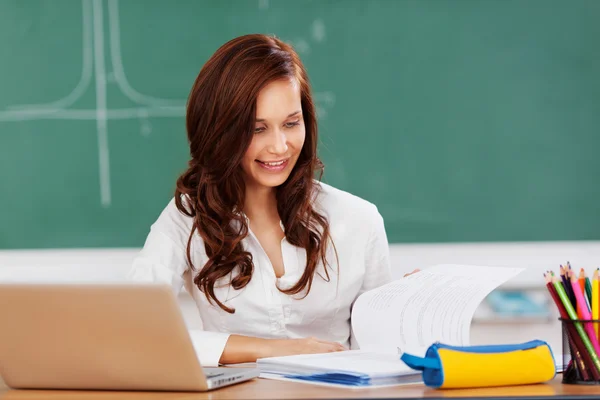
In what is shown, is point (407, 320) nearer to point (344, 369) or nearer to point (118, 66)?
point (344, 369)

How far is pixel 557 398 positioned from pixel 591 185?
180cm

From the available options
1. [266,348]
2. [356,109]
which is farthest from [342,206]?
[356,109]

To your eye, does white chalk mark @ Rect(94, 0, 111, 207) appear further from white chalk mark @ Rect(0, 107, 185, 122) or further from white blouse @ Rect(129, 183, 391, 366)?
white blouse @ Rect(129, 183, 391, 366)

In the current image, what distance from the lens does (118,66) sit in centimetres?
269

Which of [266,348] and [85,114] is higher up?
[85,114]

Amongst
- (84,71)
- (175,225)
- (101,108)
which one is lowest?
(175,225)

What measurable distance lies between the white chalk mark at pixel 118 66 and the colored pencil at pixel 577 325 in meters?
1.80

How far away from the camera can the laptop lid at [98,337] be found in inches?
41.5

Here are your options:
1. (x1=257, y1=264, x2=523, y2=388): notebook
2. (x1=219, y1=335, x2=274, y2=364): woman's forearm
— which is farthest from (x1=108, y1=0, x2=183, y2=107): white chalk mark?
(x1=257, y1=264, x2=523, y2=388): notebook

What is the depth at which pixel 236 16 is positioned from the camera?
106 inches

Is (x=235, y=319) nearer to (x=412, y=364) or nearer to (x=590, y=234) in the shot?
(x=412, y=364)

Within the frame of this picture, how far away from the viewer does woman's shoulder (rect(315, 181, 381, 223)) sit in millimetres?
2010

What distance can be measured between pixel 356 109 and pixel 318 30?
0.30 m

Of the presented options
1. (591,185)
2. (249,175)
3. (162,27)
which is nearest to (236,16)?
(162,27)
